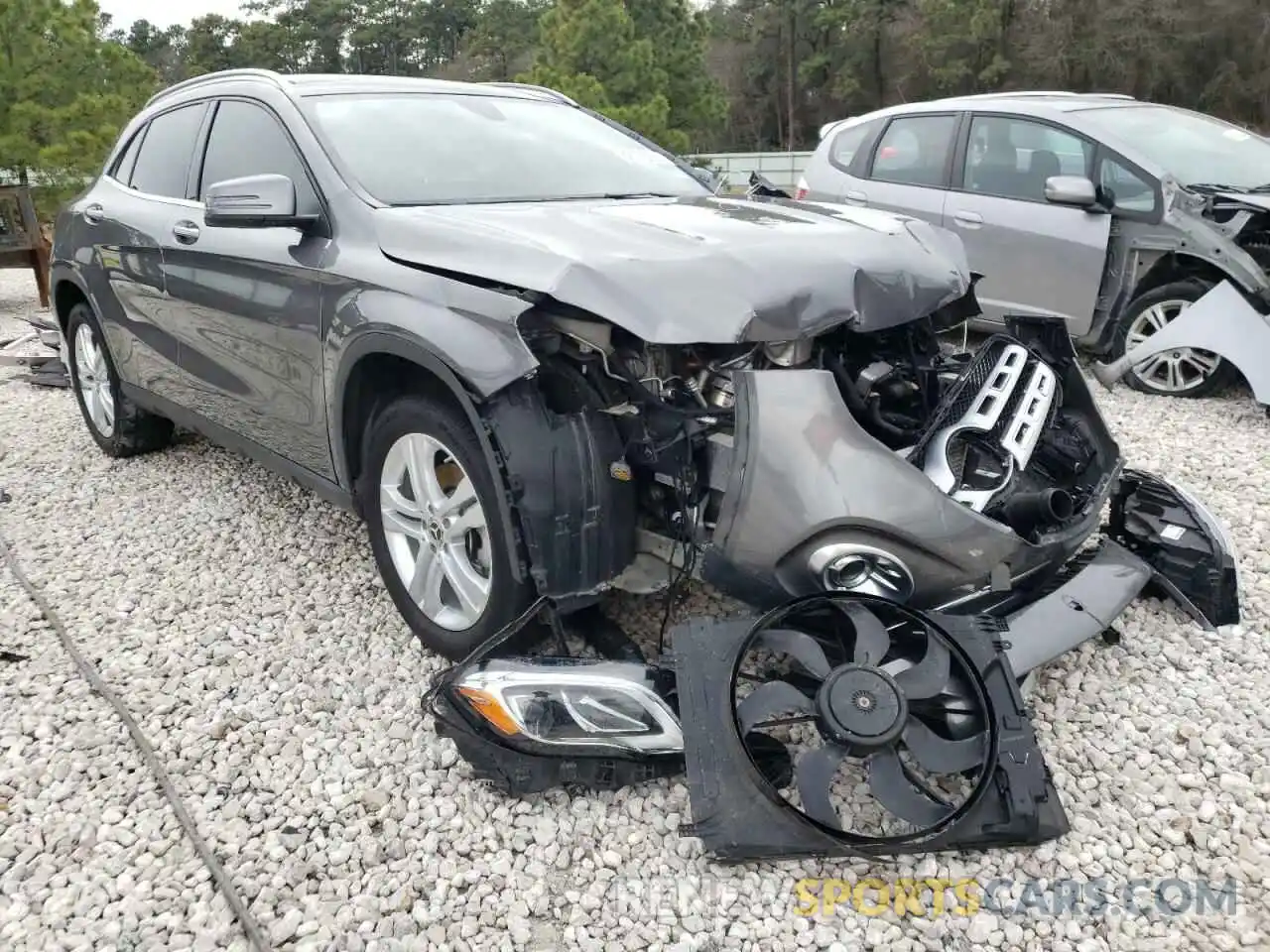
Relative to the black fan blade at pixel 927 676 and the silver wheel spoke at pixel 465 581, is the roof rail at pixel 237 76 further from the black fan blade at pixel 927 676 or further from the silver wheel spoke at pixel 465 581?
the black fan blade at pixel 927 676

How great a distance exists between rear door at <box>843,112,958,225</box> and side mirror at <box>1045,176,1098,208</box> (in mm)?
752

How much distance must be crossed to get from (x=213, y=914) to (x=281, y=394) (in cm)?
174

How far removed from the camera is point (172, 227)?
3826mm

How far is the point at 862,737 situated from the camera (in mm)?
2090

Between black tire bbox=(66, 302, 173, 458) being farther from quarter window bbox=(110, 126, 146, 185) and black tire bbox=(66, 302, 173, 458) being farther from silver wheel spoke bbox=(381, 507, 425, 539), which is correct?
silver wheel spoke bbox=(381, 507, 425, 539)

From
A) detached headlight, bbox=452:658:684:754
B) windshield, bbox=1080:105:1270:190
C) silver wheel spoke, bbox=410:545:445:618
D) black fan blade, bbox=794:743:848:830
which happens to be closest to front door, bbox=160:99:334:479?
silver wheel spoke, bbox=410:545:445:618

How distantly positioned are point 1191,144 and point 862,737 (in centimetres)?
556

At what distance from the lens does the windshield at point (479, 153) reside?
3115 mm

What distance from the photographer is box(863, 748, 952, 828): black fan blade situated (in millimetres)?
2084

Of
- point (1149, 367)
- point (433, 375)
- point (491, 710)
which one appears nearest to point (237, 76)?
point (433, 375)

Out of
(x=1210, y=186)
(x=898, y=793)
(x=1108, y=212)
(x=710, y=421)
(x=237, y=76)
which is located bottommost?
(x=898, y=793)

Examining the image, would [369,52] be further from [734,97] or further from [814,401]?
[814,401]

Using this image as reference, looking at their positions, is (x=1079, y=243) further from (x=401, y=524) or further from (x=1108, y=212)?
(x=401, y=524)

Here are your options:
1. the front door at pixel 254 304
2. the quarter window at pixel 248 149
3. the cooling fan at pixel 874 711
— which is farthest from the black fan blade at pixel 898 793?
the quarter window at pixel 248 149
